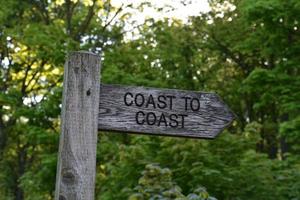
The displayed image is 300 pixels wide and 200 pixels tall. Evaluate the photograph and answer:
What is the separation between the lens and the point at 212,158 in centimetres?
934

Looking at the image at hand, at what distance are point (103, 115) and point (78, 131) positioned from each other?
0.64ft

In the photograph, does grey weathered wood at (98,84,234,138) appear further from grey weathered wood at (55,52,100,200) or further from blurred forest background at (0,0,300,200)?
blurred forest background at (0,0,300,200)

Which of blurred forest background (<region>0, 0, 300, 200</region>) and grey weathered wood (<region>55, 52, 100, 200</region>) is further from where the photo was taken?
blurred forest background (<region>0, 0, 300, 200</region>)

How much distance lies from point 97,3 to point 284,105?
8.38 m

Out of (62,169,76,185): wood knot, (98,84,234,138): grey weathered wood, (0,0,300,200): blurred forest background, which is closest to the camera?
(62,169,76,185): wood knot

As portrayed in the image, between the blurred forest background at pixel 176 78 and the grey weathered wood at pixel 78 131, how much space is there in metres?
5.98

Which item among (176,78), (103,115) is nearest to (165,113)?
(103,115)

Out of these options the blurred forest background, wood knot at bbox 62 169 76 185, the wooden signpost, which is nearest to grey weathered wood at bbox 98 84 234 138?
the wooden signpost

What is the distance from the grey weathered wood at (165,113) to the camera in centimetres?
306

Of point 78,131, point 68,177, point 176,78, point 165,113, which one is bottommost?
point 68,177

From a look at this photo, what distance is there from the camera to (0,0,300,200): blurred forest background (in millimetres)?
9414

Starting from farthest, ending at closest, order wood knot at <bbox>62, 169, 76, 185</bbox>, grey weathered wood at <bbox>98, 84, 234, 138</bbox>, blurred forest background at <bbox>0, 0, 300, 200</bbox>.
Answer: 1. blurred forest background at <bbox>0, 0, 300, 200</bbox>
2. grey weathered wood at <bbox>98, 84, 234, 138</bbox>
3. wood knot at <bbox>62, 169, 76, 185</bbox>

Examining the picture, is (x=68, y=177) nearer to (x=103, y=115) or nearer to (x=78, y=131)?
(x=78, y=131)

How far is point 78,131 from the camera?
2.92 metres
